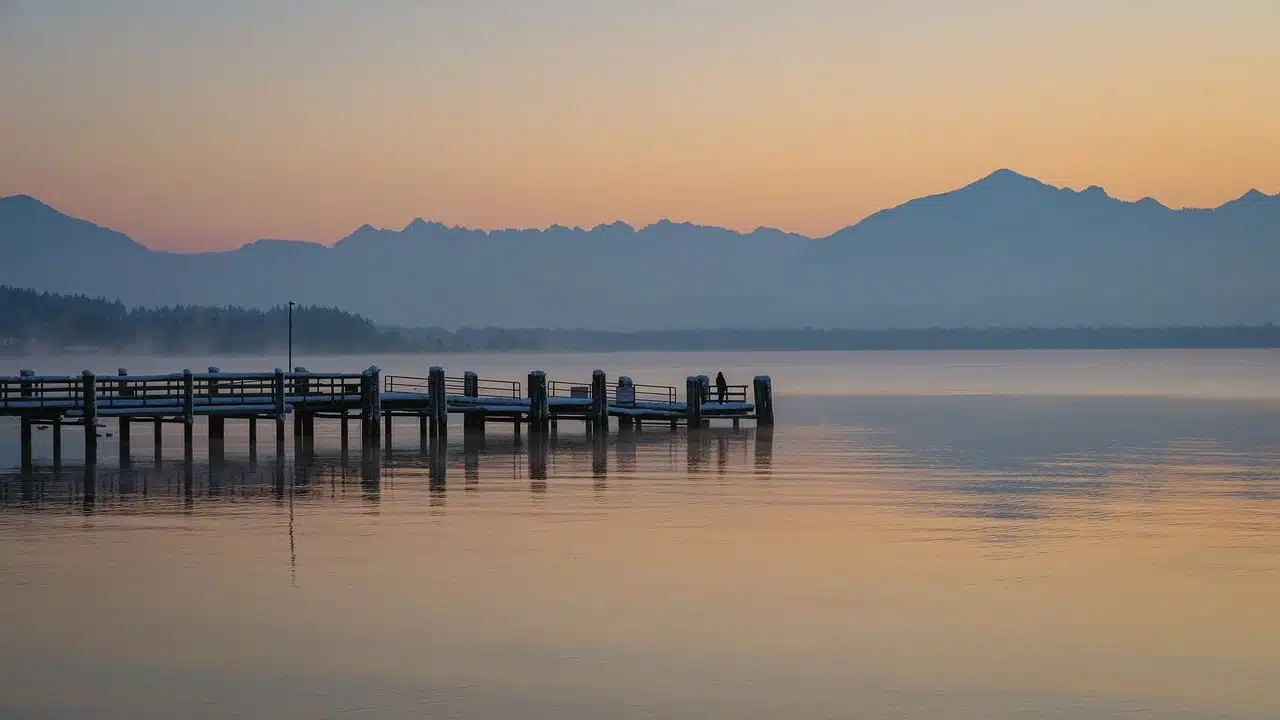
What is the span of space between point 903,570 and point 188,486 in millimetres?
21665

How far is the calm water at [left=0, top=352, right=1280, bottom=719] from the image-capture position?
60.3ft

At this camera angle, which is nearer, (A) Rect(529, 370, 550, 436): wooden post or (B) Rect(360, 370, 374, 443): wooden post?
(B) Rect(360, 370, 374, 443): wooden post

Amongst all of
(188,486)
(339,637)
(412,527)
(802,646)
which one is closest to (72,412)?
(188,486)

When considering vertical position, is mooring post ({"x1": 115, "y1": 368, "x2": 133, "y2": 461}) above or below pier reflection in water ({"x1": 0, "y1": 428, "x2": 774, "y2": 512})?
above

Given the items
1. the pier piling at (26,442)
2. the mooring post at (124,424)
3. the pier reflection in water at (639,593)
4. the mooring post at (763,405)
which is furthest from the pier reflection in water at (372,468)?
the mooring post at (763,405)

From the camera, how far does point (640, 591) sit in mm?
24641

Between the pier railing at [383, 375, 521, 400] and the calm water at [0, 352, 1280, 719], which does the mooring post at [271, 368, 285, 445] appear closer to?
the pier railing at [383, 375, 521, 400]

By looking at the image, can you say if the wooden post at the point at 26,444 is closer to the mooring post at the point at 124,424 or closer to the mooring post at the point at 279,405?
the mooring post at the point at 124,424

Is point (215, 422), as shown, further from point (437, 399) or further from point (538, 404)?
point (538, 404)

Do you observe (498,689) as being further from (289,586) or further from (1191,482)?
(1191,482)

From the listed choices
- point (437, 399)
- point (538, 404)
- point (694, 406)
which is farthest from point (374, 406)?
point (694, 406)

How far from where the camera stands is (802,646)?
20.7m

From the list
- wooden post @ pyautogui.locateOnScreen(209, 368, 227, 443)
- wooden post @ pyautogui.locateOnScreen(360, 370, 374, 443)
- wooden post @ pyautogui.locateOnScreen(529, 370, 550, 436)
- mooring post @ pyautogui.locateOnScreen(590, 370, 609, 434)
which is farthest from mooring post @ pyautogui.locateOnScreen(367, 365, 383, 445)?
mooring post @ pyautogui.locateOnScreen(590, 370, 609, 434)

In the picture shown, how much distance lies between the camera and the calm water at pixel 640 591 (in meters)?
18.4
